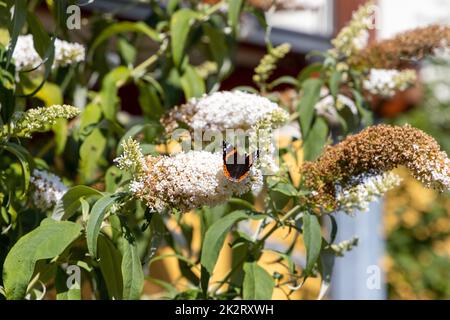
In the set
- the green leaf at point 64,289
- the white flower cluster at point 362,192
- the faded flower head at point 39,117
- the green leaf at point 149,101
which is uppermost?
the green leaf at point 149,101

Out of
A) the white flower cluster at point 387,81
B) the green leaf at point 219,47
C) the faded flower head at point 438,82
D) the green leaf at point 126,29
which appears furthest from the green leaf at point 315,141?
the faded flower head at point 438,82

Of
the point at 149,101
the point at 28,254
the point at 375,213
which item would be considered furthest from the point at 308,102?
the point at 375,213

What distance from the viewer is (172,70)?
6.70 ft

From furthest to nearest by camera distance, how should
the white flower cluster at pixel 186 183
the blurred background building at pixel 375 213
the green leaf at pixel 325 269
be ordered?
the blurred background building at pixel 375 213
the green leaf at pixel 325 269
the white flower cluster at pixel 186 183

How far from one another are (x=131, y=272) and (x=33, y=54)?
0.60m

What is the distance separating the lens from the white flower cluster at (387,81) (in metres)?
1.80

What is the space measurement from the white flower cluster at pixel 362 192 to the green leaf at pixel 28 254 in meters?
0.48

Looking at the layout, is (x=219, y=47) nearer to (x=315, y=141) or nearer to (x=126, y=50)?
(x=126, y=50)

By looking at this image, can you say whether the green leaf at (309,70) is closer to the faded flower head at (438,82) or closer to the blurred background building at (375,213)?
the blurred background building at (375,213)

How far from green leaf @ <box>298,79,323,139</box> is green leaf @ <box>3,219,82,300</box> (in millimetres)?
639

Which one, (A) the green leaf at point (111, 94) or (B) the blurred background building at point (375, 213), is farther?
(B) the blurred background building at point (375, 213)

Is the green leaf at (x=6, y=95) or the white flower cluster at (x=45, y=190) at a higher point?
the green leaf at (x=6, y=95)

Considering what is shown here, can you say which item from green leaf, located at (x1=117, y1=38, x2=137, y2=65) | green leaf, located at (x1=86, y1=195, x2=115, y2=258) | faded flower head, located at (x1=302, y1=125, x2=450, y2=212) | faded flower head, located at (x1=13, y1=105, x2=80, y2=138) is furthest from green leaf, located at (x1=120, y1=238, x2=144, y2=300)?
green leaf, located at (x1=117, y1=38, x2=137, y2=65)
